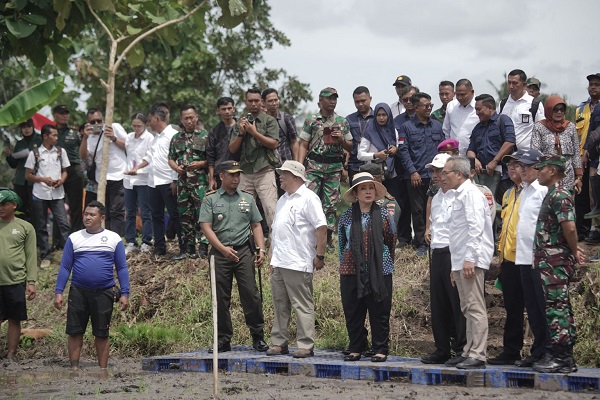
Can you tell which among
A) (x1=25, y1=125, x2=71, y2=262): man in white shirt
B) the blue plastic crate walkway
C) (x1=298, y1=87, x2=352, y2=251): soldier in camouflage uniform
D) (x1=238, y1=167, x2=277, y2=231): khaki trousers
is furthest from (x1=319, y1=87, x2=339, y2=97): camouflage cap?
(x1=25, y1=125, x2=71, y2=262): man in white shirt

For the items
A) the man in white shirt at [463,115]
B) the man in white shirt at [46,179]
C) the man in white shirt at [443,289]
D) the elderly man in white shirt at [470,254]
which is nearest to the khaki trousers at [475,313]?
the elderly man in white shirt at [470,254]

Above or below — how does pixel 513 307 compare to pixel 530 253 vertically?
below

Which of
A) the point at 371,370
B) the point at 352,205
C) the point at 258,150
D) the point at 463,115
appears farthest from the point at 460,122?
the point at 371,370

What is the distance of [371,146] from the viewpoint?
41.6 feet

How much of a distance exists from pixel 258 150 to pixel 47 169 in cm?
436

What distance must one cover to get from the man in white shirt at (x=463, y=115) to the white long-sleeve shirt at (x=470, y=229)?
11.0 feet

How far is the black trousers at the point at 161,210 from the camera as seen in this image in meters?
→ 13.8

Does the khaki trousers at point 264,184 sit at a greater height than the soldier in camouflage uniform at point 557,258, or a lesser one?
greater

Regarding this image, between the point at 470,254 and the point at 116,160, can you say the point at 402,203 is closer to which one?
the point at 470,254

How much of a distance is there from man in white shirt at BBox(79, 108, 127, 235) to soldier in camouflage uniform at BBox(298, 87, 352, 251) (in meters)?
3.58

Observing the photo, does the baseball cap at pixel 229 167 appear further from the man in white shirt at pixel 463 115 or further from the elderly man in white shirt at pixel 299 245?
the man in white shirt at pixel 463 115

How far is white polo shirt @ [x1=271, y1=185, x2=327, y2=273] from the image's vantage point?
396 inches

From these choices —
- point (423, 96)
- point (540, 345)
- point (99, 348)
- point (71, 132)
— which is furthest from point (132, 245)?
point (540, 345)

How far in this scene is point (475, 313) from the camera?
352 inches
